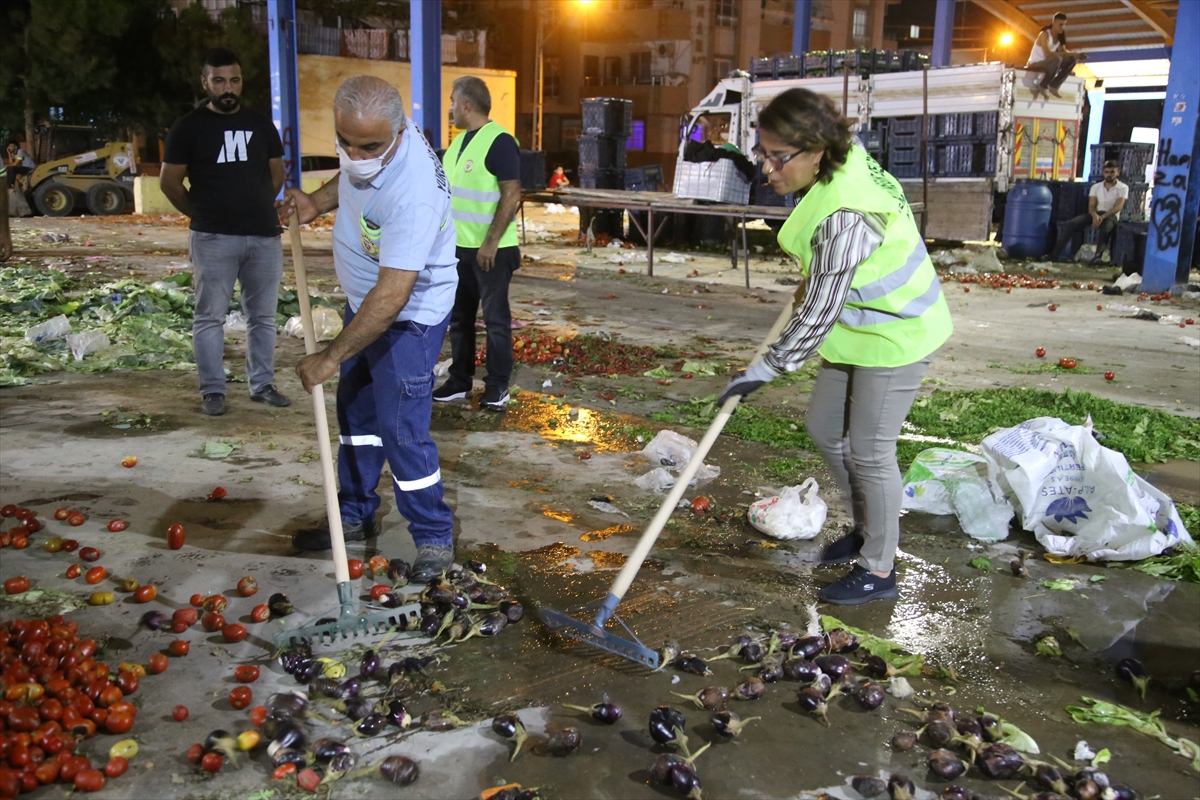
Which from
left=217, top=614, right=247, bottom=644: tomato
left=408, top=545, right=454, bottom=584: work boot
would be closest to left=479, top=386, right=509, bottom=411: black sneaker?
left=408, top=545, right=454, bottom=584: work boot

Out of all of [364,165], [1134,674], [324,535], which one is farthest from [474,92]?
[1134,674]

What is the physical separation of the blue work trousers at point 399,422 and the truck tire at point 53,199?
2163 cm

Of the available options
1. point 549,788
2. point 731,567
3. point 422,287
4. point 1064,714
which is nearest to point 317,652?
point 549,788

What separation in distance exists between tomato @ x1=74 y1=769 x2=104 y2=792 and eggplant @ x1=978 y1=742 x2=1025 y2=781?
2485 millimetres

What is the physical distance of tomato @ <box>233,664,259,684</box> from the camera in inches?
127

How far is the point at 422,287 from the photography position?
150 inches

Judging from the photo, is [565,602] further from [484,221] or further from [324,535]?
[484,221]

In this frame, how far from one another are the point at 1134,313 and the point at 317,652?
1101cm

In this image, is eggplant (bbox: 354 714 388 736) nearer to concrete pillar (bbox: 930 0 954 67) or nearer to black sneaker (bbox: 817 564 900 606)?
black sneaker (bbox: 817 564 900 606)

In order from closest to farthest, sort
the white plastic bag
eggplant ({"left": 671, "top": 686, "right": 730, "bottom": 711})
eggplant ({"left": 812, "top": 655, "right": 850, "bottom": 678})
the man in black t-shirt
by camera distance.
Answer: eggplant ({"left": 671, "top": 686, "right": 730, "bottom": 711}) < eggplant ({"left": 812, "top": 655, "right": 850, "bottom": 678}) < the white plastic bag < the man in black t-shirt

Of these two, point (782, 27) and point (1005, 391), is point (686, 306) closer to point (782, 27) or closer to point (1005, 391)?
point (1005, 391)

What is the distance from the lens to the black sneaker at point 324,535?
14.1 feet

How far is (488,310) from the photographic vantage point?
6.55 meters

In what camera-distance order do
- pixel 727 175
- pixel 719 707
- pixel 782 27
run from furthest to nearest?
pixel 782 27
pixel 727 175
pixel 719 707
